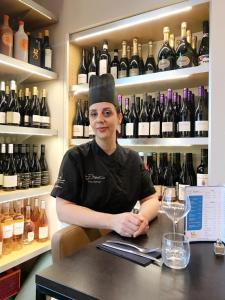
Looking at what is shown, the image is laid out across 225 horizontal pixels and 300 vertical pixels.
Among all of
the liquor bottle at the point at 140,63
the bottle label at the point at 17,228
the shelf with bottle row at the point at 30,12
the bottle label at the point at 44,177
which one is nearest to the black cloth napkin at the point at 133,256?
the bottle label at the point at 17,228

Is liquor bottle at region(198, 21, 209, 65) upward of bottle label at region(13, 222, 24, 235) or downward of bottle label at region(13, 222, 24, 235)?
upward

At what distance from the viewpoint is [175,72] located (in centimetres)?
145

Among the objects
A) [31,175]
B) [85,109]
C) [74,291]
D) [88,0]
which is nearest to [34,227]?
[31,175]

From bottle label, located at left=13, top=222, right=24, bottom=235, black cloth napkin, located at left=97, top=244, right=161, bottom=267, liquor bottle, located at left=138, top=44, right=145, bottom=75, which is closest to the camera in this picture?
black cloth napkin, located at left=97, top=244, right=161, bottom=267

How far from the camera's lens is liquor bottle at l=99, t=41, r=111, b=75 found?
1.79m

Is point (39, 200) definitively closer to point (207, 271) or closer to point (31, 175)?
point (31, 175)

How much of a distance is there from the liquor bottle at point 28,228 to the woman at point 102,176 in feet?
2.99

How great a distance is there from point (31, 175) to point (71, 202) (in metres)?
0.88

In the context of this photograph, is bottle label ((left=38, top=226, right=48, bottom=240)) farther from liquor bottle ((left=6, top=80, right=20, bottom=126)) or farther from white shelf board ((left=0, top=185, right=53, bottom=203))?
liquor bottle ((left=6, top=80, right=20, bottom=126))

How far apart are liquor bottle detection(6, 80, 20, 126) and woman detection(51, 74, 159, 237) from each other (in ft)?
2.22

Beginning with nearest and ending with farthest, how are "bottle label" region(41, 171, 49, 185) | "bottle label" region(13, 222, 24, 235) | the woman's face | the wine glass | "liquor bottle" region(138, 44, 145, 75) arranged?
the wine glass
the woman's face
"bottle label" region(13, 222, 24, 235)
"liquor bottle" region(138, 44, 145, 75)
"bottle label" region(41, 171, 49, 185)

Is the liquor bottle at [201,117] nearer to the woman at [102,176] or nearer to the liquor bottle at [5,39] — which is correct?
the woman at [102,176]

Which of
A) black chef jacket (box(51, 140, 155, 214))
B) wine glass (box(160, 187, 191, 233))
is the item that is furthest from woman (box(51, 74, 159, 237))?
wine glass (box(160, 187, 191, 233))

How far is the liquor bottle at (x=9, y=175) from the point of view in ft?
5.45
